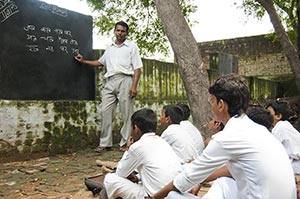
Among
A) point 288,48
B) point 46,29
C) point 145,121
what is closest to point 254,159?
point 145,121

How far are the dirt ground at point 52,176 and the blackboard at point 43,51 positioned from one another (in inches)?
38.8

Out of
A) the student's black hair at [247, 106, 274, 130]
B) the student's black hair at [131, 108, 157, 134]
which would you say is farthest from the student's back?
the student's black hair at [247, 106, 274, 130]

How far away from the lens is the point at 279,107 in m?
3.88

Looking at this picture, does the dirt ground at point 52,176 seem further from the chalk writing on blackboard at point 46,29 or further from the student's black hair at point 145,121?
the chalk writing on blackboard at point 46,29

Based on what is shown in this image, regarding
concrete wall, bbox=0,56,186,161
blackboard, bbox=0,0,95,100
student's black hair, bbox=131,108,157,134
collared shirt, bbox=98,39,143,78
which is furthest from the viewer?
collared shirt, bbox=98,39,143,78

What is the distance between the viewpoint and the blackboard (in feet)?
14.6

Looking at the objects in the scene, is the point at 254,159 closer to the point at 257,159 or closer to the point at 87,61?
the point at 257,159

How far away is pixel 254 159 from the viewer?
1636mm

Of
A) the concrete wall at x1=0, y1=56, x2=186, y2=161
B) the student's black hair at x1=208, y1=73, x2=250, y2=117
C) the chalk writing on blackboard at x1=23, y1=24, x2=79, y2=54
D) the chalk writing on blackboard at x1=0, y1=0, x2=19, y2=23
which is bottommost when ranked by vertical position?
the concrete wall at x1=0, y1=56, x2=186, y2=161

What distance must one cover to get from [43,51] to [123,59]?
125 centimetres

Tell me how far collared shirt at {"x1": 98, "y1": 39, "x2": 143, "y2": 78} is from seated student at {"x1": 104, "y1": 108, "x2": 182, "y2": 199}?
A: 2.62 metres

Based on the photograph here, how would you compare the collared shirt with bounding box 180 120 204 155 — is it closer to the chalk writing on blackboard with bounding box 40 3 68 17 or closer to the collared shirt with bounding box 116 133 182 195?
the collared shirt with bounding box 116 133 182 195

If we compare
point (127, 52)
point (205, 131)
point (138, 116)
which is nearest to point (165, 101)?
point (127, 52)

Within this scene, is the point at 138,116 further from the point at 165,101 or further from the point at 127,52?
the point at 165,101
